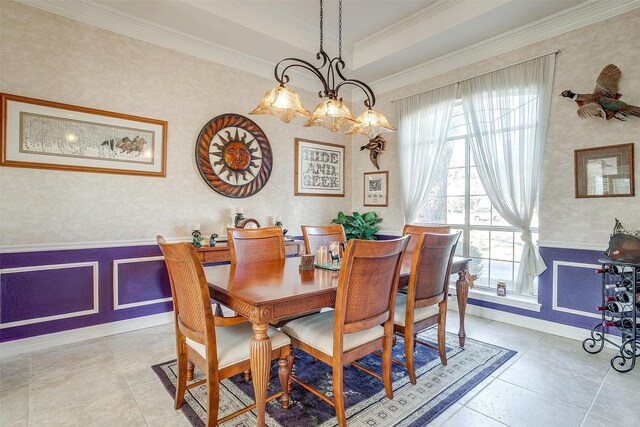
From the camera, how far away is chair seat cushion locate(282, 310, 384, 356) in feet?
5.75

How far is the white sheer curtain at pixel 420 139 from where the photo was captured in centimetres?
400

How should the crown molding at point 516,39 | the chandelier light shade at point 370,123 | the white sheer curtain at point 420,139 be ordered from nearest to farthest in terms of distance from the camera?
the chandelier light shade at point 370,123 < the crown molding at point 516,39 < the white sheer curtain at point 420,139

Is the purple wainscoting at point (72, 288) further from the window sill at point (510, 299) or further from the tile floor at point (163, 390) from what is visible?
the window sill at point (510, 299)

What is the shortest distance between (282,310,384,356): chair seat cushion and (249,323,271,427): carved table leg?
336 millimetres

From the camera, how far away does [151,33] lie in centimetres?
328

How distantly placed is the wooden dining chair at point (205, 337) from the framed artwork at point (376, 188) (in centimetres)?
327

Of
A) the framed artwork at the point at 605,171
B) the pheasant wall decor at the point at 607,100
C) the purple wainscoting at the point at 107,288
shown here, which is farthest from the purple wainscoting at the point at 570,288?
the pheasant wall decor at the point at 607,100

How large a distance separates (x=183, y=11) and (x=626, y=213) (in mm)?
4432

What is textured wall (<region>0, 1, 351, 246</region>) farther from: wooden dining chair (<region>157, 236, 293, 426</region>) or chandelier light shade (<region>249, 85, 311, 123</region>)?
wooden dining chair (<region>157, 236, 293, 426</region>)

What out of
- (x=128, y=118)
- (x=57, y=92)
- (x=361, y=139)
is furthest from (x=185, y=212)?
(x=361, y=139)

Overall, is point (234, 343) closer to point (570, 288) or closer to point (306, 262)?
point (306, 262)

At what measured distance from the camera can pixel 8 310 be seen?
104 inches

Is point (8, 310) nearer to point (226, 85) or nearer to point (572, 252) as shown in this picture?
point (226, 85)

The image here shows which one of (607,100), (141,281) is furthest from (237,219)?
(607,100)
